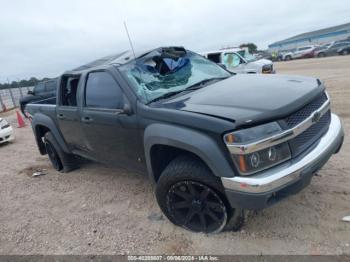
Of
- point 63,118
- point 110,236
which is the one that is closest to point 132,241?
point 110,236

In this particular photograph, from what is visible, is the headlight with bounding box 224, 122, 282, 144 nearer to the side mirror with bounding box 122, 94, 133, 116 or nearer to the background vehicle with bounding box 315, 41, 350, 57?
the side mirror with bounding box 122, 94, 133, 116

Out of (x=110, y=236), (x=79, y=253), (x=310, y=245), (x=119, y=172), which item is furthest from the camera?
(x=119, y=172)

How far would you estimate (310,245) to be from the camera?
2770 mm

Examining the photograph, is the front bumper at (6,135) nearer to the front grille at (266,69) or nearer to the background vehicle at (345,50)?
the front grille at (266,69)

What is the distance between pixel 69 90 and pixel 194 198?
2776 millimetres

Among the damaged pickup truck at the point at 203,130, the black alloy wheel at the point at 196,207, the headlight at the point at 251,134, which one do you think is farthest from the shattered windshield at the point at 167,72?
the headlight at the point at 251,134

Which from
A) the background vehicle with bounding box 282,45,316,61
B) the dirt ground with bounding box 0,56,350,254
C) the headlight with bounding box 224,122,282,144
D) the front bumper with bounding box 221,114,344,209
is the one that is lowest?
the background vehicle with bounding box 282,45,316,61

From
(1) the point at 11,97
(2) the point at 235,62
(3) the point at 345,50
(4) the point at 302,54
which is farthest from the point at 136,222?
(4) the point at 302,54

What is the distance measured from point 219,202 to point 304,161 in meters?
0.84

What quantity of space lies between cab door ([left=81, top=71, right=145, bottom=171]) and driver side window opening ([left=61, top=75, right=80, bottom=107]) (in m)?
0.54

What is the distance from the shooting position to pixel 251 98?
112 inches

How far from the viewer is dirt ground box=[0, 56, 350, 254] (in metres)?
2.91

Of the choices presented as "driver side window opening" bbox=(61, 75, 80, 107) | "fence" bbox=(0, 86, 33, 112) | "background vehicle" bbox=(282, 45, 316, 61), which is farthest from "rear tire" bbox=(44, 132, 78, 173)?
"background vehicle" bbox=(282, 45, 316, 61)

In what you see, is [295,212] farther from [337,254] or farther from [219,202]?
[219,202]
